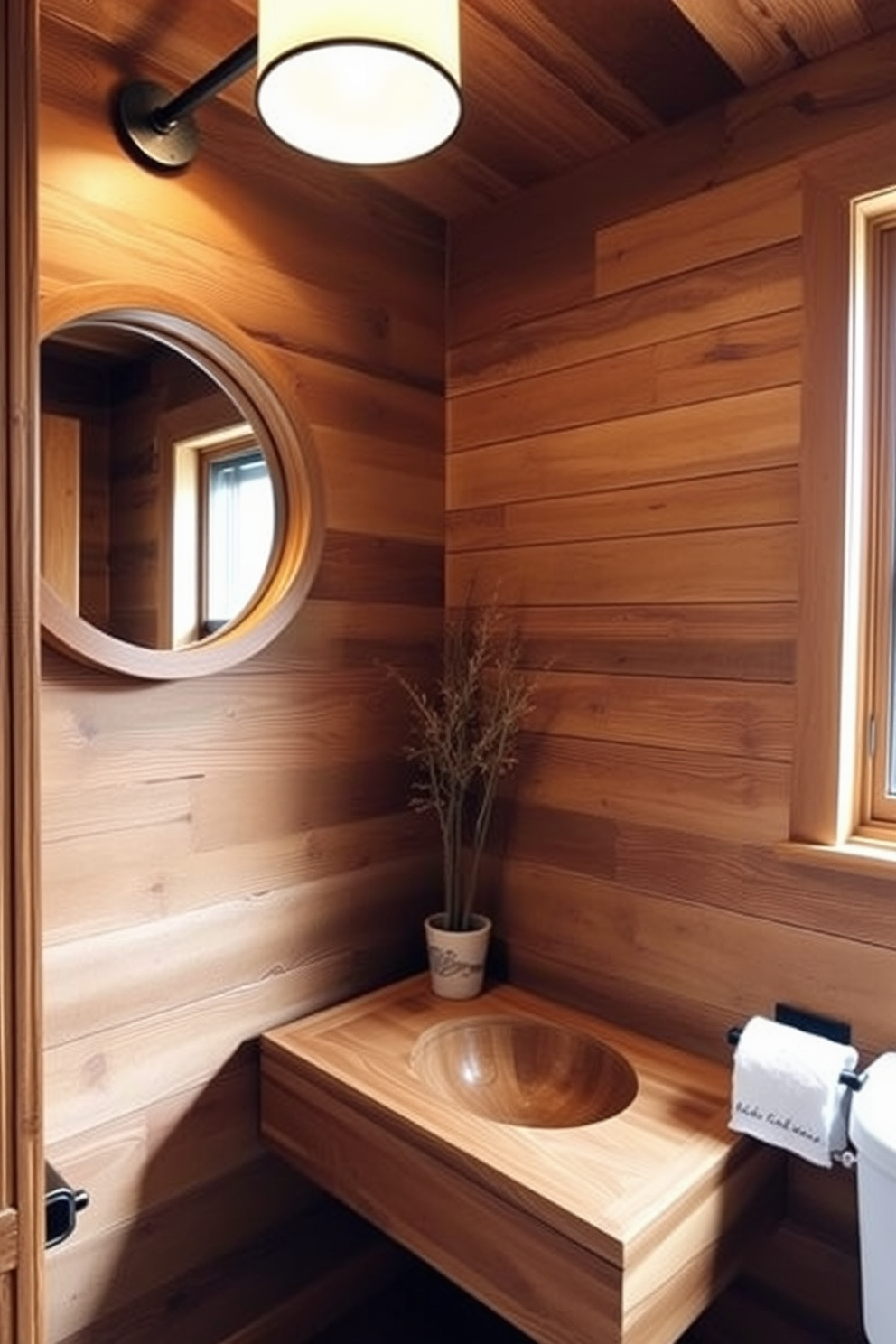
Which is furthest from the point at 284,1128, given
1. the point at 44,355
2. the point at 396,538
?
the point at 44,355

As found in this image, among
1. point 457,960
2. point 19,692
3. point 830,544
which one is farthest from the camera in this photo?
point 457,960

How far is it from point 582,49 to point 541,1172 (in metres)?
1.79

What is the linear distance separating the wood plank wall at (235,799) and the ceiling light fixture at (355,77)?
25 cm

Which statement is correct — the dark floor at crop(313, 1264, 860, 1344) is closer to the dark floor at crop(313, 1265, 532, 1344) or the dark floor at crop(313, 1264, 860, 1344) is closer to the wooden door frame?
the dark floor at crop(313, 1265, 532, 1344)

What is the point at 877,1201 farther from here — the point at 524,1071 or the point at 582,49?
the point at 582,49

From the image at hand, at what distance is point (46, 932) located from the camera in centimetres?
132


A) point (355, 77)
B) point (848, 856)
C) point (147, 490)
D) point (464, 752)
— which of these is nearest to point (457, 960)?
point (464, 752)

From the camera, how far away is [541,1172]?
1.20 meters

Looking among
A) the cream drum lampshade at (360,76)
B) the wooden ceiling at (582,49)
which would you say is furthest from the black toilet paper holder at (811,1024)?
the wooden ceiling at (582,49)

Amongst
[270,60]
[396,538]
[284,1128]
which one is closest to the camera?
[270,60]

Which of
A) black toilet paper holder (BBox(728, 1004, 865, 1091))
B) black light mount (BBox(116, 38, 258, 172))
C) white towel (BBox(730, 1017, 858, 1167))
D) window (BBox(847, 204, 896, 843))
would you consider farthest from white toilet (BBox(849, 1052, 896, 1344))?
black light mount (BBox(116, 38, 258, 172))

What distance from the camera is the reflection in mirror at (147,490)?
1349 millimetres

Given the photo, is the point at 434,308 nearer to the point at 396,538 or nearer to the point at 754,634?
the point at 396,538

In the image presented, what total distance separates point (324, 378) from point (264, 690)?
0.64 metres
